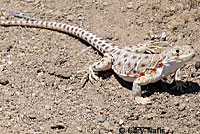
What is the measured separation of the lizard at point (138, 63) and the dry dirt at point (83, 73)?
0.89 feet

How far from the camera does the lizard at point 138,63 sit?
292 inches

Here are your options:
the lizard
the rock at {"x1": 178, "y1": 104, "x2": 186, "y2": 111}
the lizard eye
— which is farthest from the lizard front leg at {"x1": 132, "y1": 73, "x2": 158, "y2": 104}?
the lizard eye

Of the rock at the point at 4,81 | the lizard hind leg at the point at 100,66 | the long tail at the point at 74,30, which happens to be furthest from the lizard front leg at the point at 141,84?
the rock at the point at 4,81

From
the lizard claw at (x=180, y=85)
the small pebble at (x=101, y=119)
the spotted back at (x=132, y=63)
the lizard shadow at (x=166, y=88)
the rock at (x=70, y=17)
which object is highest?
the rock at (x=70, y=17)

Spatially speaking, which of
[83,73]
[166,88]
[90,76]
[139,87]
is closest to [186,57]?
[166,88]

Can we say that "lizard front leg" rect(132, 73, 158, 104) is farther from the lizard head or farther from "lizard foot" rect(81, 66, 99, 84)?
"lizard foot" rect(81, 66, 99, 84)

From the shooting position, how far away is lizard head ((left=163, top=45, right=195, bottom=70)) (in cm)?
725

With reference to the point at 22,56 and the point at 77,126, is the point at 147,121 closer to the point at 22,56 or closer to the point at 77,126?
the point at 77,126

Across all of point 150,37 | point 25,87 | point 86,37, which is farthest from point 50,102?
point 150,37

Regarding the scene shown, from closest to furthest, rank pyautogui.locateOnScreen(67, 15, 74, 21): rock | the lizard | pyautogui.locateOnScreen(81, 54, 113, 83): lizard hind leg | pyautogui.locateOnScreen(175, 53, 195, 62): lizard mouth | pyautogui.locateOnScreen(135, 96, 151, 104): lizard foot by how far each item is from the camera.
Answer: pyautogui.locateOnScreen(175, 53, 195, 62): lizard mouth → the lizard → pyautogui.locateOnScreen(135, 96, 151, 104): lizard foot → pyautogui.locateOnScreen(81, 54, 113, 83): lizard hind leg → pyautogui.locateOnScreen(67, 15, 74, 21): rock

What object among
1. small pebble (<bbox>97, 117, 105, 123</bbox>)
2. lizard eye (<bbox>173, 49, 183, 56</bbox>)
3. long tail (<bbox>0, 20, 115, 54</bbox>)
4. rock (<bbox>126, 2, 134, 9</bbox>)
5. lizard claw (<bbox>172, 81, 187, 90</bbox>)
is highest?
rock (<bbox>126, 2, 134, 9</bbox>)

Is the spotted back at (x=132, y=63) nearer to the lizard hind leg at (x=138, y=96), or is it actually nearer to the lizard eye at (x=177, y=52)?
the lizard hind leg at (x=138, y=96)

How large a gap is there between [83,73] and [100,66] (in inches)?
20.2

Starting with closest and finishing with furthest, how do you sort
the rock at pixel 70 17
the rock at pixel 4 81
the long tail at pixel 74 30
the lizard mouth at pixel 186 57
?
the lizard mouth at pixel 186 57, the rock at pixel 4 81, the long tail at pixel 74 30, the rock at pixel 70 17
